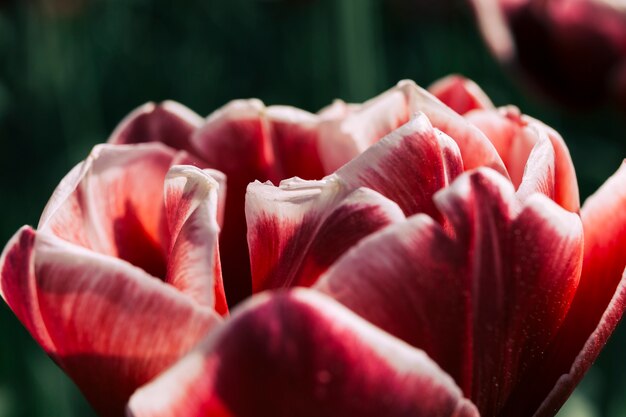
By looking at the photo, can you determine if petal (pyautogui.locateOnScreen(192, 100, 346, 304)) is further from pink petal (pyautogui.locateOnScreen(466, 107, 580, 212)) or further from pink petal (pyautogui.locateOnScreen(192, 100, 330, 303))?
pink petal (pyautogui.locateOnScreen(466, 107, 580, 212))

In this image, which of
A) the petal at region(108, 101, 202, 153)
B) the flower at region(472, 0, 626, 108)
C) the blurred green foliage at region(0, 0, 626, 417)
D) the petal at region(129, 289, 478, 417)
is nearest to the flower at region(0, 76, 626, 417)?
the petal at region(129, 289, 478, 417)

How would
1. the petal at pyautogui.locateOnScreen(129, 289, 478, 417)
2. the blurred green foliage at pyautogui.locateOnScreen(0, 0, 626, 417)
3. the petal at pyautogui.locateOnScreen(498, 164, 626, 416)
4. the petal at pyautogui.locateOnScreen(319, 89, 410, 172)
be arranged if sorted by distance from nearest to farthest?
the petal at pyautogui.locateOnScreen(129, 289, 478, 417) < the petal at pyautogui.locateOnScreen(498, 164, 626, 416) < the petal at pyautogui.locateOnScreen(319, 89, 410, 172) < the blurred green foliage at pyautogui.locateOnScreen(0, 0, 626, 417)

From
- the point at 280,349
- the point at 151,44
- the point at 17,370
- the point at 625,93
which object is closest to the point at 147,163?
the point at 280,349

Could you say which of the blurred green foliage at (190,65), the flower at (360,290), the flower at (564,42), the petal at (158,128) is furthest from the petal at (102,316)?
the blurred green foliage at (190,65)

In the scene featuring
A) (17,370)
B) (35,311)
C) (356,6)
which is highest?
(35,311)

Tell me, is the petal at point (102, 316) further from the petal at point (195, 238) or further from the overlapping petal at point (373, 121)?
the overlapping petal at point (373, 121)

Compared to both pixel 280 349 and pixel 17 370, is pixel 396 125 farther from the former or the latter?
pixel 17 370

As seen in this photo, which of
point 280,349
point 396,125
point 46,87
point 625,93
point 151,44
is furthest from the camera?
point 151,44
